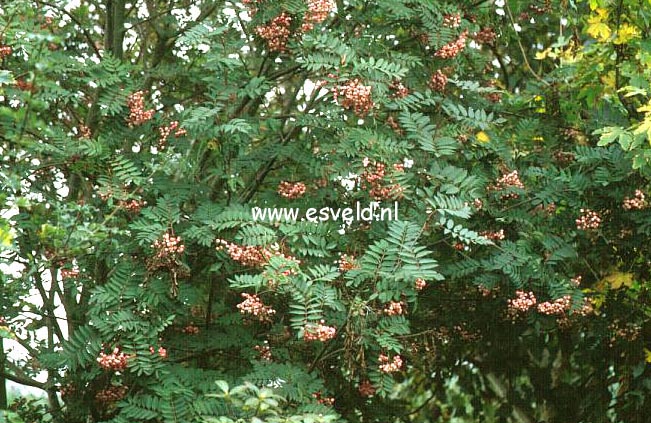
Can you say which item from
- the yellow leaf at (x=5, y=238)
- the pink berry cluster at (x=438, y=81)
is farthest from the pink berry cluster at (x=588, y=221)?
the yellow leaf at (x=5, y=238)

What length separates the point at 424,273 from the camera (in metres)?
4.06

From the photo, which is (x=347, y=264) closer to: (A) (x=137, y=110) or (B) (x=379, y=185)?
(B) (x=379, y=185)

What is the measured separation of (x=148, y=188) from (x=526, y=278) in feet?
5.92

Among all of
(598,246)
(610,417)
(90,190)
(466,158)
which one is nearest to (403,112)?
(466,158)

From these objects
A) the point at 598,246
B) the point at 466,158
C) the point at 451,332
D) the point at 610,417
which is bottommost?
the point at 610,417

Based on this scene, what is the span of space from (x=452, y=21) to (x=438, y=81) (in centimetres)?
29

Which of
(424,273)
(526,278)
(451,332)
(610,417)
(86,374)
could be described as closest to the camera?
(424,273)

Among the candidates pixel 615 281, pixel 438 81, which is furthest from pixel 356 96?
pixel 615 281

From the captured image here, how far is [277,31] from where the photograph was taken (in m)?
4.62

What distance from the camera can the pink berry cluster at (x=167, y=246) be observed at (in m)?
4.36

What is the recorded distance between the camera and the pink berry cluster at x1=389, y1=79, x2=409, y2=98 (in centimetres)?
483

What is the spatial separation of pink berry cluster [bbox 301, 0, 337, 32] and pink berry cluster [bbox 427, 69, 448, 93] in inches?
29.0

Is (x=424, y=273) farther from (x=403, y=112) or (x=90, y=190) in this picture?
(x=90, y=190)

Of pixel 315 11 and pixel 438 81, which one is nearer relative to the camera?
pixel 315 11
